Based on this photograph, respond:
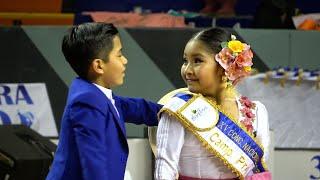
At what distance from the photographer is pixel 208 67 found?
2346 millimetres

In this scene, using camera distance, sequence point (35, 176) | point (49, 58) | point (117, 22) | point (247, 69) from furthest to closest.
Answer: point (117, 22)
point (49, 58)
point (35, 176)
point (247, 69)

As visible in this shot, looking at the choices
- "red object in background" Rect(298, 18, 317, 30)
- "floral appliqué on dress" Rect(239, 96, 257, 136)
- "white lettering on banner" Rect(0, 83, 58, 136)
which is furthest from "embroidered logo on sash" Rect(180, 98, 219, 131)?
"red object in background" Rect(298, 18, 317, 30)

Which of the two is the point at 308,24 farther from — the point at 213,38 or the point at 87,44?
the point at 87,44

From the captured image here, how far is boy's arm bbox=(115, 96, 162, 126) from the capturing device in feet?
8.44

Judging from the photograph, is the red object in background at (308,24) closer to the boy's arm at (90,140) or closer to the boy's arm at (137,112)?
the boy's arm at (137,112)

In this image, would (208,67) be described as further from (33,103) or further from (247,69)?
(33,103)

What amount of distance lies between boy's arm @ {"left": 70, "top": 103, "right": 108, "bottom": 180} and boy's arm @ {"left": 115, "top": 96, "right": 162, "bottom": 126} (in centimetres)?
29

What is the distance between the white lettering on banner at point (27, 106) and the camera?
4629 millimetres

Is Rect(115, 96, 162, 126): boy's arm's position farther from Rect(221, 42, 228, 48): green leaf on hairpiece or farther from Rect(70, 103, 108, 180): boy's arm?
Rect(221, 42, 228, 48): green leaf on hairpiece

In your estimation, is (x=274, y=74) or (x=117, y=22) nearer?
(x=274, y=74)

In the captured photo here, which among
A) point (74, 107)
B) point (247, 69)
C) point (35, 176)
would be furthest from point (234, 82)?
point (35, 176)

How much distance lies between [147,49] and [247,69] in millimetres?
2294

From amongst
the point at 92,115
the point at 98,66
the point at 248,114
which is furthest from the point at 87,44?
the point at 248,114

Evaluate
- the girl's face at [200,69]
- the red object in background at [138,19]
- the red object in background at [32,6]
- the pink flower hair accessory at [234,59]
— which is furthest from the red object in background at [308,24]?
the girl's face at [200,69]
